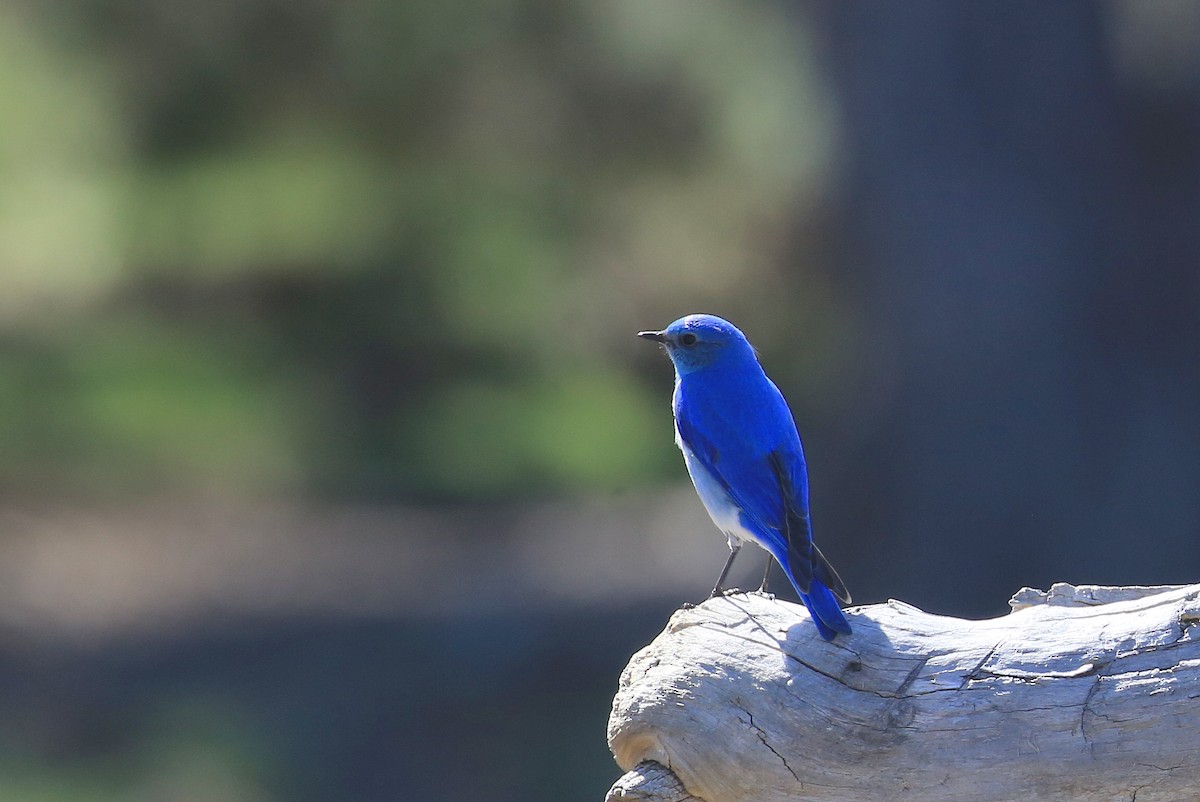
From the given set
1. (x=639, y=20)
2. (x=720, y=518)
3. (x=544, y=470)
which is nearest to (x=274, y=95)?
(x=639, y=20)

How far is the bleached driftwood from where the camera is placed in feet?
8.76

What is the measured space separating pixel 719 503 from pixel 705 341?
490mm

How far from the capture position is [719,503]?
3.55m

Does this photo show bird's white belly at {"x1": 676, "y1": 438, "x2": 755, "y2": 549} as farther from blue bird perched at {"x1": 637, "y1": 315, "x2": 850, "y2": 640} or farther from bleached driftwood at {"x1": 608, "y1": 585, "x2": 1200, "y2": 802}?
bleached driftwood at {"x1": 608, "y1": 585, "x2": 1200, "y2": 802}

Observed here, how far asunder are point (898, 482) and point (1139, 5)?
3.17 m

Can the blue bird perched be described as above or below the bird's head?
below

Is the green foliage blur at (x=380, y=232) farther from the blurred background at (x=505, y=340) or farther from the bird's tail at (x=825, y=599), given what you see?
the bird's tail at (x=825, y=599)

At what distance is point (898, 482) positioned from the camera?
7.57 m

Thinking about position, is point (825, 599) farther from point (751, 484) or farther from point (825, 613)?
point (751, 484)

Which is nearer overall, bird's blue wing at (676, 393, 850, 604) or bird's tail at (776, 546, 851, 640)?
bird's tail at (776, 546, 851, 640)

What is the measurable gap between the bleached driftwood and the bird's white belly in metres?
0.46

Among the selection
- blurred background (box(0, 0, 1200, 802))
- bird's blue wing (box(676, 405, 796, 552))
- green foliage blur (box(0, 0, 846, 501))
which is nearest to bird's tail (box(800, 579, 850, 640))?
bird's blue wing (box(676, 405, 796, 552))

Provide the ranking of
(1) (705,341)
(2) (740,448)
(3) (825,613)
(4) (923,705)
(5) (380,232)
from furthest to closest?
(5) (380,232), (1) (705,341), (2) (740,448), (3) (825,613), (4) (923,705)

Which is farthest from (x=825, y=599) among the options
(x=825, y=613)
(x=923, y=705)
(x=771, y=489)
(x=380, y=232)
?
(x=380, y=232)
